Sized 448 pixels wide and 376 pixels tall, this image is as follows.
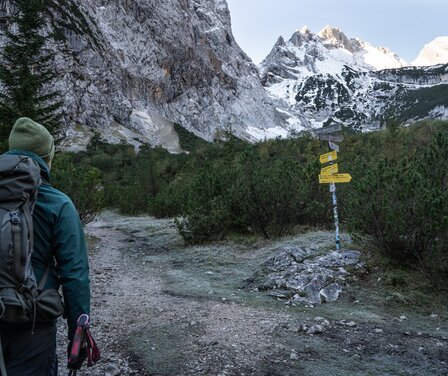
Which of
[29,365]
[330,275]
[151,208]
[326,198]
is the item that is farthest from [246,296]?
[151,208]

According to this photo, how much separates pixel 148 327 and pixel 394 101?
611ft

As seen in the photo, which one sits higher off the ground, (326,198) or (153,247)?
(326,198)

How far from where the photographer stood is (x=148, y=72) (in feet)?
288

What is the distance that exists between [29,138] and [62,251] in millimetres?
710

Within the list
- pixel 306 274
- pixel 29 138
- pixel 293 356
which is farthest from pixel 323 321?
pixel 29 138

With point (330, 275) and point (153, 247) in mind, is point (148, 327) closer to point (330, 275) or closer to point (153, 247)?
point (330, 275)

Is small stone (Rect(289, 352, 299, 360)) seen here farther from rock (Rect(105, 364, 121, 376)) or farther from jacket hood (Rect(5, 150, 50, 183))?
jacket hood (Rect(5, 150, 50, 183))

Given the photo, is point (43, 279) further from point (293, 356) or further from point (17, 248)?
point (293, 356)

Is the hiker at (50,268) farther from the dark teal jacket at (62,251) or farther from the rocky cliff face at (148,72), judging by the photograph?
the rocky cliff face at (148,72)

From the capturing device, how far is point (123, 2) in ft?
289

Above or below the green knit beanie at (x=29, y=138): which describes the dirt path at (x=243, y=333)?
below

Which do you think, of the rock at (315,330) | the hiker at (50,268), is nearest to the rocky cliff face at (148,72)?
the rock at (315,330)

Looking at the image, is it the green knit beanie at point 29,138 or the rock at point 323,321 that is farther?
the rock at point 323,321

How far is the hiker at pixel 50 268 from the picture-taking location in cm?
200
